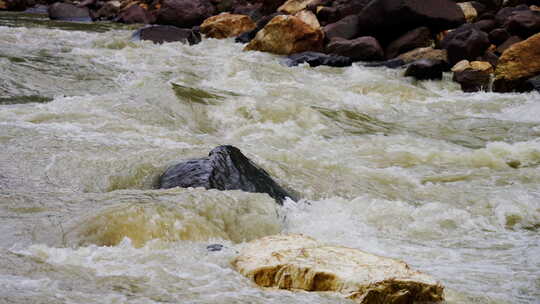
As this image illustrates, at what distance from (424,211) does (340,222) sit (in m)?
0.75

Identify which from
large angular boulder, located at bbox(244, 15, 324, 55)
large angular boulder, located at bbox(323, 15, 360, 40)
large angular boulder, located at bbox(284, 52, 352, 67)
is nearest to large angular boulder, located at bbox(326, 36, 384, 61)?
large angular boulder, located at bbox(284, 52, 352, 67)

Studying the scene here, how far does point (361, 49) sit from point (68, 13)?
1205cm

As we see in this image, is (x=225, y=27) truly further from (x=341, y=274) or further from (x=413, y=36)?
(x=341, y=274)

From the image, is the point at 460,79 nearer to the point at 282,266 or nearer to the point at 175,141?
the point at 175,141

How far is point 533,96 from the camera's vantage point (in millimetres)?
9047

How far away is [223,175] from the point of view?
4.43 m

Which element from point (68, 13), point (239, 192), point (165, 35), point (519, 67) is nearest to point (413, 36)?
point (519, 67)

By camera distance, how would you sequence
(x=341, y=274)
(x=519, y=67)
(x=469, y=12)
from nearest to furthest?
(x=341, y=274)
(x=519, y=67)
(x=469, y=12)

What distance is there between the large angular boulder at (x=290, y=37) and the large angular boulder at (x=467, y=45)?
277 centimetres

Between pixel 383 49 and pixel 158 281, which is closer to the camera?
pixel 158 281

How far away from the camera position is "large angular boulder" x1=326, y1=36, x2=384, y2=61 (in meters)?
12.0

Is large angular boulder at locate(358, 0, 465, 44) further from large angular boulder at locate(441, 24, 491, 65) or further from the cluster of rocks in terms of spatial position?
large angular boulder at locate(441, 24, 491, 65)

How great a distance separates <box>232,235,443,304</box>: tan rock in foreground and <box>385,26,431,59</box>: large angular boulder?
958 centimetres

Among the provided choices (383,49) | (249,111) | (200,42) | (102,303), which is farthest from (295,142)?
(200,42)
